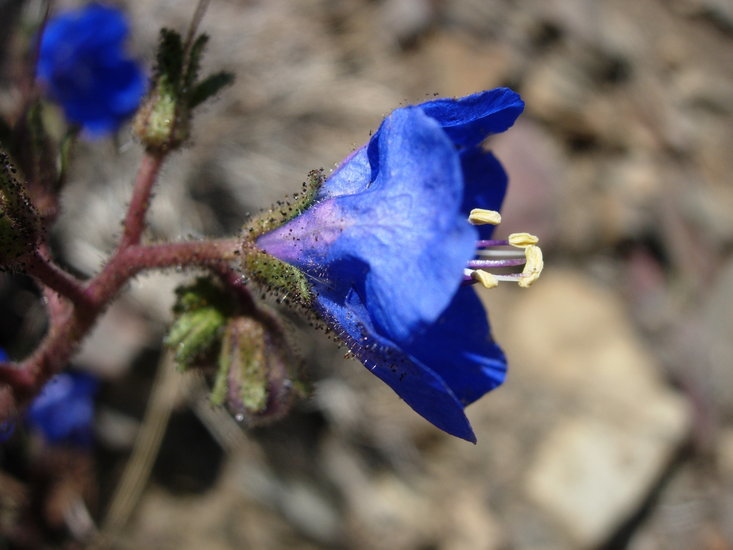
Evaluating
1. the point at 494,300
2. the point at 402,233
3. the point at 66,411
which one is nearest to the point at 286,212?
the point at 402,233

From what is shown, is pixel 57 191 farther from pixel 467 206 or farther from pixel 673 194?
pixel 673 194

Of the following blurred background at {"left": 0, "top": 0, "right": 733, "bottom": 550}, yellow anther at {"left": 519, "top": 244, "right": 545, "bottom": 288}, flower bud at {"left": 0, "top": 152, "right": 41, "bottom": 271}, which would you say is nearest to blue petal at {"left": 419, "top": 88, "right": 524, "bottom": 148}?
yellow anther at {"left": 519, "top": 244, "right": 545, "bottom": 288}

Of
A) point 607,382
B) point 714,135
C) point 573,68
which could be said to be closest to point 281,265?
point 607,382

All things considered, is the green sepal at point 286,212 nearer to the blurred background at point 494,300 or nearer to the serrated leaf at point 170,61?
A: the serrated leaf at point 170,61

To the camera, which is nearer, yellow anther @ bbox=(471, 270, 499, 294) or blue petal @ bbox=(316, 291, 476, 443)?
blue petal @ bbox=(316, 291, 476, 443)

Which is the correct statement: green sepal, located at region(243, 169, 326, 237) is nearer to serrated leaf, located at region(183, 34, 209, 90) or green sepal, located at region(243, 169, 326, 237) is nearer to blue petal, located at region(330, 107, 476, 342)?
blue petal, located at region(330, 107, 476, 342)

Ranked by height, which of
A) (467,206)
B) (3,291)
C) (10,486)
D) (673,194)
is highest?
(467,206)

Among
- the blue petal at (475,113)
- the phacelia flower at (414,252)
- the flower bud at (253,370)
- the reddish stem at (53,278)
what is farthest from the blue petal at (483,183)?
the reddish stem at (53,278)
